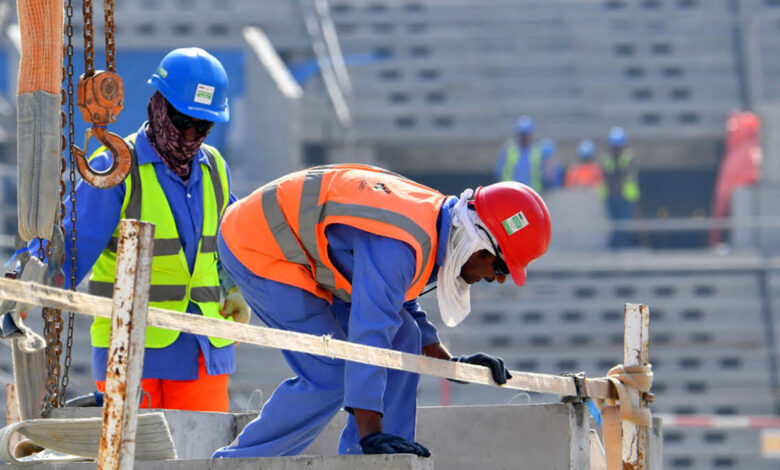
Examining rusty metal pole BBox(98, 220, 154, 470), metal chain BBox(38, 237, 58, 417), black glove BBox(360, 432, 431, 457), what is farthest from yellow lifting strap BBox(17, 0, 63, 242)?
black glove BBox(360, 432, 431, 457)

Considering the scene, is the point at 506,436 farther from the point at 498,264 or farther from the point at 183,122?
the point at 183,122

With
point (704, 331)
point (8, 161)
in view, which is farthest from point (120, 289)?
point (8, 161)

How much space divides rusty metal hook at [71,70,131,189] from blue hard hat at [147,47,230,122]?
437mm

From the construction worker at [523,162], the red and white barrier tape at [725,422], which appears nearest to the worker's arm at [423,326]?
the red and white barrier tape at [725,422]

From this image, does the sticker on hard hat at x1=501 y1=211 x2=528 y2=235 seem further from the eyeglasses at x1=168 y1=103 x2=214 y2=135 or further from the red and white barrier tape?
the red and white barrier tape

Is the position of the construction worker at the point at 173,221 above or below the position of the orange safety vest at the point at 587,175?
below

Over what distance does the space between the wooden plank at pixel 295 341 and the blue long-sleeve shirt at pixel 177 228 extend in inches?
51.0

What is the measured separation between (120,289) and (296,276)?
113 centimetres

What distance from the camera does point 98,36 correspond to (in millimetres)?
17609

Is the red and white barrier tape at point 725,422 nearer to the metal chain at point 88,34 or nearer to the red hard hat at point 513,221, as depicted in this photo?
the red hard hat at point 513,221

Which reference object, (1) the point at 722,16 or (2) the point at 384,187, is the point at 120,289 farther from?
(1) the point at 722,16

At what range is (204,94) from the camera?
507 cm

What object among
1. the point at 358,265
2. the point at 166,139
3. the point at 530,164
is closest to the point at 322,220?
the point at 358,265

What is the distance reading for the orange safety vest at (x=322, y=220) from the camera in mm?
4009
